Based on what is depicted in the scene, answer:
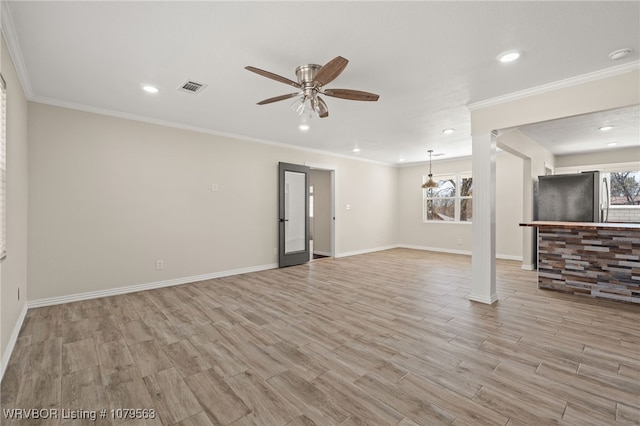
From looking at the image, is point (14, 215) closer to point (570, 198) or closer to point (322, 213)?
point (322, 213)

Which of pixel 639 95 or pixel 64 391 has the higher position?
pixel 639 95

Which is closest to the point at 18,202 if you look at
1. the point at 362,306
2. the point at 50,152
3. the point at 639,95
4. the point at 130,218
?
the point at 50,152

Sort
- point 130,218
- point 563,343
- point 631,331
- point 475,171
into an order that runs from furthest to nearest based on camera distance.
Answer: point 130,218
point 475,171
point 631,331
point 563,343

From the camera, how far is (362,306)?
138 inches

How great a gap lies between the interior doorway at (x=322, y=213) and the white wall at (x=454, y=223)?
8.88 ft

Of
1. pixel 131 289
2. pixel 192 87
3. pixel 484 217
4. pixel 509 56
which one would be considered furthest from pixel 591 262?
pixel 131 289

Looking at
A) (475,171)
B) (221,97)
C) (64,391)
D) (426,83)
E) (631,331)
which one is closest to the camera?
(64,391)

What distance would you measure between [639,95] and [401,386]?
3.36 m

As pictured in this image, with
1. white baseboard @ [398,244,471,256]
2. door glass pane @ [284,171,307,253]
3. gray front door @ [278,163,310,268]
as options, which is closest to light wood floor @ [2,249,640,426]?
gray front door @ [278,163,310,268]

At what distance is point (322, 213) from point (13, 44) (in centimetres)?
612

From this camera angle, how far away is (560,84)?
117 inches

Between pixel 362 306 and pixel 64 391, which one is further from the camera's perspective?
pixel 362 306

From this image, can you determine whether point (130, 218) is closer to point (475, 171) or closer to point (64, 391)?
point (64, 391)

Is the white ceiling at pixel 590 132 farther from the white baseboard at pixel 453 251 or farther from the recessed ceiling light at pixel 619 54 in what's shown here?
the white baseboard at pixel 453 251
